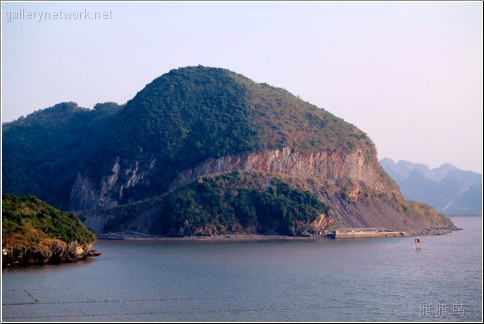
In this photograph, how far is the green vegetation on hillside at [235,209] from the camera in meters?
126

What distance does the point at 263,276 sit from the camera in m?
69.6

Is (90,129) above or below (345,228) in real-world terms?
above

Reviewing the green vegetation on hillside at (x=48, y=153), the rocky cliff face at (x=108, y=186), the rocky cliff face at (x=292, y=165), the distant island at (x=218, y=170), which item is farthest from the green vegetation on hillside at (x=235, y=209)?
the green vegetation on hillside at (x=48, y=153)

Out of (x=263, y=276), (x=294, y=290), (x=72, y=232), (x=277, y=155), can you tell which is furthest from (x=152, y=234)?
(x=294, y=290)

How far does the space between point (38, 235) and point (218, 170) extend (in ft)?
240

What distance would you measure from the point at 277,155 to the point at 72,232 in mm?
71932

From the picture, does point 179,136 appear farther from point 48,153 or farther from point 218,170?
point 48,153

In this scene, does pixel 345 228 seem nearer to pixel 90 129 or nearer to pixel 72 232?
pixel 72 232

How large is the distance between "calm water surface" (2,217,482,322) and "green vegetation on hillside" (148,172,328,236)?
2989 centimetres

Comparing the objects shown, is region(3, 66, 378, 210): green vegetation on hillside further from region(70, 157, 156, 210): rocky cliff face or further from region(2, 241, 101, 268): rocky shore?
region(2, 241, 101, 268): rocky shore

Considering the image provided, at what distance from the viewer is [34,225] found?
76250 millimetres

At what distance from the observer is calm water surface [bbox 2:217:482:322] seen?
→ 50.2 meters

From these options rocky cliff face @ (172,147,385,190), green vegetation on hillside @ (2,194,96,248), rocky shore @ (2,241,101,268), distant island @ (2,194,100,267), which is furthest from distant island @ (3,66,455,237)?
rocky shore @ (2,241,101,268)

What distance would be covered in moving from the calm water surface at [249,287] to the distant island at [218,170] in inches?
1329
